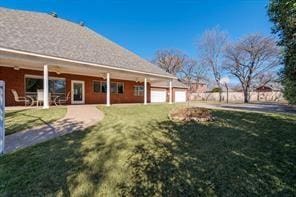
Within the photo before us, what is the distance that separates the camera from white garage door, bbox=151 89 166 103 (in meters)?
26.9

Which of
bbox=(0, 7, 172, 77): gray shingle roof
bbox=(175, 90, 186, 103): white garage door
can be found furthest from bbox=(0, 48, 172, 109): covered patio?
bbox=(175, 90, 186, 103): white garage door

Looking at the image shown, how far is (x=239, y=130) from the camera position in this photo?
7047mm

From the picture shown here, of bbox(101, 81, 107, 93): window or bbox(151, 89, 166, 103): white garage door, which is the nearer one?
bbox(101, 81, 107, 93): window

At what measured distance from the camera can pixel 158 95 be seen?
2797 cm

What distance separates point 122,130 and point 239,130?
13.0 ft

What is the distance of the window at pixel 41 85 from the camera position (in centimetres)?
1394

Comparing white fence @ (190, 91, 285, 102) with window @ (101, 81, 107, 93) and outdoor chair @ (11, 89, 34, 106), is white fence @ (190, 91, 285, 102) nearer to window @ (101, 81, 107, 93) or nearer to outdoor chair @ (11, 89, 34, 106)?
window @ (101, 81, 107, 93)

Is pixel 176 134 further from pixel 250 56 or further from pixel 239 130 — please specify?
pixel 250 56

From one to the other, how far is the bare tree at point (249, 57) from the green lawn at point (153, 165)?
32.0 metres

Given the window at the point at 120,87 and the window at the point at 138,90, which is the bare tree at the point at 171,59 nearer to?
the window at the point at 138,90

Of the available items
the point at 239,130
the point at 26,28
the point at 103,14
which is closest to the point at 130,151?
the point at 239,130

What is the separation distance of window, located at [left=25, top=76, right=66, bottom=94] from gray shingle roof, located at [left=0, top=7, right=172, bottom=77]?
317cm

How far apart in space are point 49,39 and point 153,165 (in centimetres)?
1166

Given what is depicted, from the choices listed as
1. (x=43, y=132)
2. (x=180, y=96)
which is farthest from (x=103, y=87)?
(x=180, y=96)
